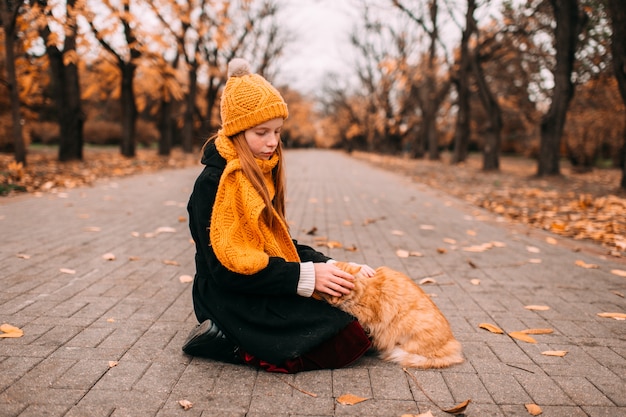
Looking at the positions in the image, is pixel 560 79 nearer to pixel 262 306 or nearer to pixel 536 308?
pixel 536 308

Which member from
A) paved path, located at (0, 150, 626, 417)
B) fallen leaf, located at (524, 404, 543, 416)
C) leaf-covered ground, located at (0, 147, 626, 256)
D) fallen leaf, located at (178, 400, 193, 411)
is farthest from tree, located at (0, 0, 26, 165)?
fallen leaf, located at (524, 404, 543, 416)

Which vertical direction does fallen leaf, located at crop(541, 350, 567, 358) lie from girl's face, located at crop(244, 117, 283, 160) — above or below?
below

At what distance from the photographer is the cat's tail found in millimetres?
2514

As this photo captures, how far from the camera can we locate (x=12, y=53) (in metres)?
9.33

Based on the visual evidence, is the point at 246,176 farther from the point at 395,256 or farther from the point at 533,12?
the point at 533,12

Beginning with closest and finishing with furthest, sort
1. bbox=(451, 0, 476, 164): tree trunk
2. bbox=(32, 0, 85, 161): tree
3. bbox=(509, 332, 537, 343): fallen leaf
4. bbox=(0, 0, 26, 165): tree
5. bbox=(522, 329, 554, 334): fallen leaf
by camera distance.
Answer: bbox=(509, 332, 537, 343): fallen leaf, bbox=(522, 329, 554, 334): fallen leaf, bbox=(0, 0, 26, 165): tree, bbox=(32, 0, 85, 161): tree, bbox=(451, 0, 476, 164): tree trunk

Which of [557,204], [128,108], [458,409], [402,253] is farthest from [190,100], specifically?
[458,409]

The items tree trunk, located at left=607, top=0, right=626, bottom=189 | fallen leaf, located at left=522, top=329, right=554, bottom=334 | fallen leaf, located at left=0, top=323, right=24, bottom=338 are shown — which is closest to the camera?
fallen leaf, located at left=0, top=323, right=24, bottom=338

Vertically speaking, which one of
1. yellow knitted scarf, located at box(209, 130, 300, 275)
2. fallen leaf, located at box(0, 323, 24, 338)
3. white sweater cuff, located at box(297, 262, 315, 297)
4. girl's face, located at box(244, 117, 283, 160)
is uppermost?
girl's face, located at box(244, 117, 283, 160)

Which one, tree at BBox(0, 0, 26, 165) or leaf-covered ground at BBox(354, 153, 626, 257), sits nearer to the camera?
leaf-covered ground at BBox(354, 153, 626, 257)

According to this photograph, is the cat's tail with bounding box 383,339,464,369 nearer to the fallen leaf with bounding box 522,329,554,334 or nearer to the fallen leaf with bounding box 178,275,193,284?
the fallen leaf with bounding box 522,329,554,334

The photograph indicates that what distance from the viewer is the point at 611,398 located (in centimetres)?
229

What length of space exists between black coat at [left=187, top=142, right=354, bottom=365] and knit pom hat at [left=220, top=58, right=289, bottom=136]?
24 cm

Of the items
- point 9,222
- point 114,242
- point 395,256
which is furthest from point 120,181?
point 395,256
